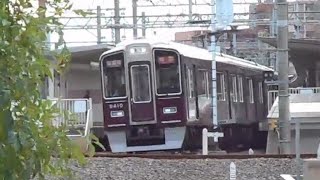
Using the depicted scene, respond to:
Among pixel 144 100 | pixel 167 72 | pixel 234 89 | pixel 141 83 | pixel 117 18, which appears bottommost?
pixel 234 89

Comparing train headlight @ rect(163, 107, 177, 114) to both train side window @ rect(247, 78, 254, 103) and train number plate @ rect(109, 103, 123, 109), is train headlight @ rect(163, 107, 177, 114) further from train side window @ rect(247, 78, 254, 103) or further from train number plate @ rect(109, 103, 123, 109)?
train side window @ rect(247, 78, 254, 103)

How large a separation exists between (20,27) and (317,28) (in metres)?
53.4

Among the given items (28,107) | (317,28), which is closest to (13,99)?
(28,107)

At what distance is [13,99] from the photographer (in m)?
2.87

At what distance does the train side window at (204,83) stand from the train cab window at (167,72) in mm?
1317

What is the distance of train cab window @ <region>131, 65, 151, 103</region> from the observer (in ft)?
63.4

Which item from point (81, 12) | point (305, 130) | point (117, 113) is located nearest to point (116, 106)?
point (117, 113)

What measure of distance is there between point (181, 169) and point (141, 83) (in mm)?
7342

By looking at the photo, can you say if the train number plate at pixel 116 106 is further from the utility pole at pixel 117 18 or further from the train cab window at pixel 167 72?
the utility pole at pixel 117 18

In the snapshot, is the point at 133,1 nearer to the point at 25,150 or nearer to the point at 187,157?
the point at 187,157

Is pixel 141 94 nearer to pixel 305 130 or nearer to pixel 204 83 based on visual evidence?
pixel 204 83

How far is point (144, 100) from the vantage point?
63.4 ft

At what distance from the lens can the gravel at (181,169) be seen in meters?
11.8

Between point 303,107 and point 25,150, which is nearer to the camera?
point 25,150
